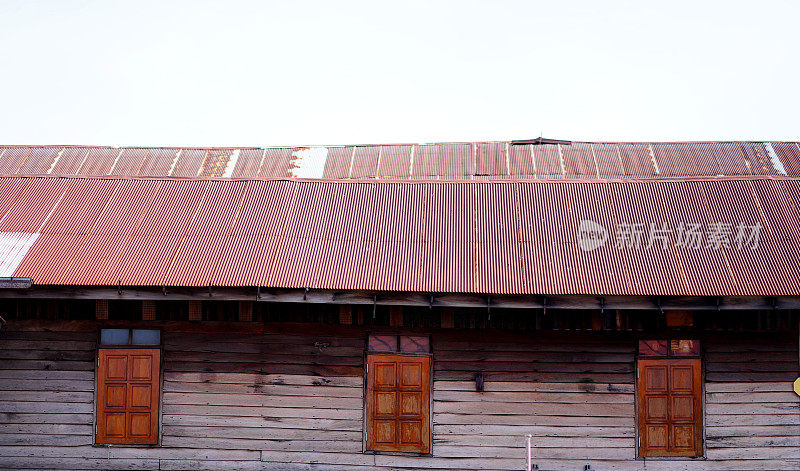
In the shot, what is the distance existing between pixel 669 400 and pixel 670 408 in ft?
0.40

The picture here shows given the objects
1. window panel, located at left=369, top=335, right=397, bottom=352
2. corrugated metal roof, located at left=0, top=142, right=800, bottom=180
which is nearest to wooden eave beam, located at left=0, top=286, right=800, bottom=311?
window panel, located at left=369, top=335, right=397, bottom=352

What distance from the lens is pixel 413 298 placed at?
970 centimetres

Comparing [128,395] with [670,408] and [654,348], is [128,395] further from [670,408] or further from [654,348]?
[670,408]

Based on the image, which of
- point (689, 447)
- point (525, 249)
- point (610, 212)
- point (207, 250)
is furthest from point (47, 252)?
point (689, 447)

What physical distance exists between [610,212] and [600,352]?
2.55 meters

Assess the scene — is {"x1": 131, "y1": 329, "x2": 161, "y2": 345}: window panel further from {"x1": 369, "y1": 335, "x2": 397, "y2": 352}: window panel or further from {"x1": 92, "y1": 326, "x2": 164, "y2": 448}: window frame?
{"x1": 369, "y1": 335, "x2": 397, "y2": 352}: window panel

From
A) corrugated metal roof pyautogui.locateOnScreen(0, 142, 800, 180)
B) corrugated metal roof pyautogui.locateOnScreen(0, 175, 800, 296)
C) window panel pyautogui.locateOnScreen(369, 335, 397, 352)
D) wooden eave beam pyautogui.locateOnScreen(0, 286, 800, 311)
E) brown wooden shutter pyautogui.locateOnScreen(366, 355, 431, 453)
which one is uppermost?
corrugated metal roof pyautogui.locateOnScreen(0, 142, 800, 180)

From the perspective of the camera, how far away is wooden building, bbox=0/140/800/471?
984 centimetres

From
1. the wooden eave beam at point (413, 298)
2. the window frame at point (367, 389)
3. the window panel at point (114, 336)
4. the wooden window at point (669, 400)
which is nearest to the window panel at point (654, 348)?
the wooden window at point (669, 400)

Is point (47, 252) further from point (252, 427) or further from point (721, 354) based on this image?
point (721, 354)

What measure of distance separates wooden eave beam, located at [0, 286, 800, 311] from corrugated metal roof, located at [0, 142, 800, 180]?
15.3 ft

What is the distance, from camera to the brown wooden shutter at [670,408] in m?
10.1

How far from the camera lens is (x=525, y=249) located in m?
10.5

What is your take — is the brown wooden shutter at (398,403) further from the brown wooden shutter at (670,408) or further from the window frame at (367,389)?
the brown wooden shutter at (670,408)
